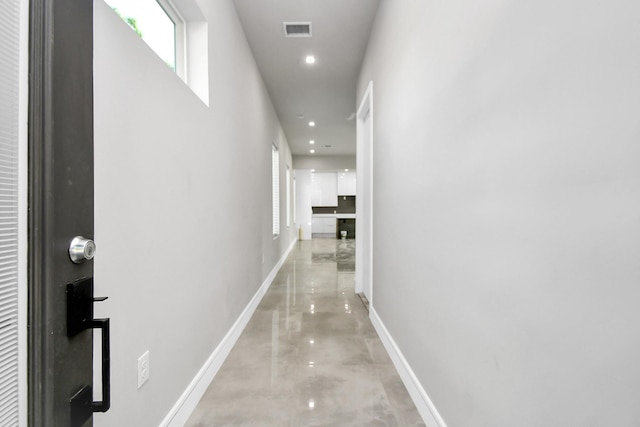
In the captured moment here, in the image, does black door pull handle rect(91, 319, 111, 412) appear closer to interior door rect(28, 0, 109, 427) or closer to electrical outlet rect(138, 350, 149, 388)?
interior door rect(28, 0, 109, 427)

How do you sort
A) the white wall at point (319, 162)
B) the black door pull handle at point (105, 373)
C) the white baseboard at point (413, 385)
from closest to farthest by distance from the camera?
1. the black door pull handle at point (105, 373)
2. the white baseboard at point (413, 385)
3. the white wall at point (319, 162)

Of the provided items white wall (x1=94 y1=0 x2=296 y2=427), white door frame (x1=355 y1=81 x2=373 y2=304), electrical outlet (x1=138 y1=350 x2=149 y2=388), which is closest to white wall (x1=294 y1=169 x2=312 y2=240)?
white door frame (x1=355 y1=81 x2=373 y2=304)

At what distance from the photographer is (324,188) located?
462 inches

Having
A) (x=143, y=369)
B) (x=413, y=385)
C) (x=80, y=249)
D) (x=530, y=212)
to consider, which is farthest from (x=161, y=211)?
(x=413, y=385)

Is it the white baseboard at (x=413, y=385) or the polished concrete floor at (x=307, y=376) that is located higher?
the white baseboard at (x=413, y=385)

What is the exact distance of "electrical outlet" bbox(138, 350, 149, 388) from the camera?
1263mm

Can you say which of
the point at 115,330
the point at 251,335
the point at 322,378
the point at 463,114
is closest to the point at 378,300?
the point at 322,378

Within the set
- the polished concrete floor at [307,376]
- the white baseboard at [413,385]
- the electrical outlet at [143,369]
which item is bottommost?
the polished concrete floor at [307,376]

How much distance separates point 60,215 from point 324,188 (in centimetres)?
1115

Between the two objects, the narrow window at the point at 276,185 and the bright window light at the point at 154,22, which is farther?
the narrow window at the point at 276,185

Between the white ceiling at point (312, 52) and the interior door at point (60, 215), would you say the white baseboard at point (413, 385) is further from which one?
the white ceiling at point (312, 52)

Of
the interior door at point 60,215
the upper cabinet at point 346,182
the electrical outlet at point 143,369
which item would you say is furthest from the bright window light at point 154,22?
the upper cabinet at point 346,182

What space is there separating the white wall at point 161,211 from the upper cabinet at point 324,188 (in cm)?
894

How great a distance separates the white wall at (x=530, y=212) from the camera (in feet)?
2.10
